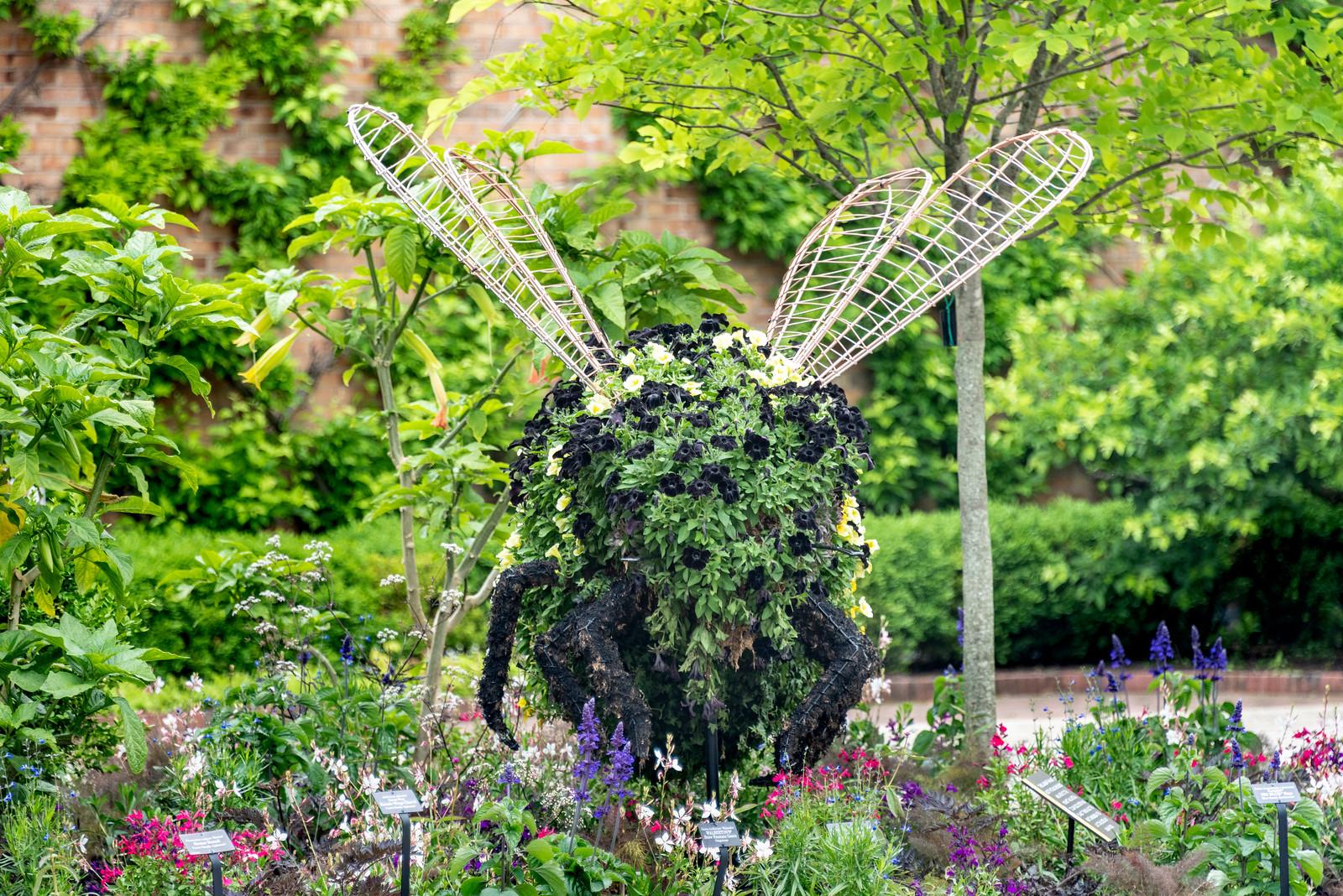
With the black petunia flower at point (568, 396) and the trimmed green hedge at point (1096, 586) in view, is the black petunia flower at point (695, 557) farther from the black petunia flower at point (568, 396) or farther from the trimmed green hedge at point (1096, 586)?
the trimmed green hedge at point (1096, 586)

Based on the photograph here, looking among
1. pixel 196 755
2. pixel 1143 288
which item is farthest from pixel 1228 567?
pixel 196 755

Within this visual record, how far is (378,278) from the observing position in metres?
4.29

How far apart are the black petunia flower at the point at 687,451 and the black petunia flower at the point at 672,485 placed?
4 centimetres

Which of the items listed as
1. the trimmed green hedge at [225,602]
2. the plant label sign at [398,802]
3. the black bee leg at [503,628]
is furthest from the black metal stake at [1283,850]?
the trimmed green hedge at [225,602]

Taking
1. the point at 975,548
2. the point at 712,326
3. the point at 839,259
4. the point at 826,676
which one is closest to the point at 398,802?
the point at 826,676

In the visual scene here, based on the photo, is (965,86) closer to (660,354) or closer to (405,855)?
(660,354)

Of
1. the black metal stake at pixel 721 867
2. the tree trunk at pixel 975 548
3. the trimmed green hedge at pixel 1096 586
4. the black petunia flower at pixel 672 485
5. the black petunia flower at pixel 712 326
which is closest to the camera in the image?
the black metal stake at pixel 721 867

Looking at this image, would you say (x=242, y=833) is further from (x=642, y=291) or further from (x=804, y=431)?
(x=642, y=291)

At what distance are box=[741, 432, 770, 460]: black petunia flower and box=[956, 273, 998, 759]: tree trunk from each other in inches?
57.7

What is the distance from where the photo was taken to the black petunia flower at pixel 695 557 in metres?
2.89

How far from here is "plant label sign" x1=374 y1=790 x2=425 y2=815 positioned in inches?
103

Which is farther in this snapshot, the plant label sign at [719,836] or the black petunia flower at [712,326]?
the black petunia flower at [712,326]

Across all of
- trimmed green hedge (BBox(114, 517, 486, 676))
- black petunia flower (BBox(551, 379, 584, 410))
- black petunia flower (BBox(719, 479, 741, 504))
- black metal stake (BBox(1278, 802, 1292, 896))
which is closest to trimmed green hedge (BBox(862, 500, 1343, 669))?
trimmed green hedge (BBox(114, 517, 486, 676))

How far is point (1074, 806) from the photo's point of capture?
3.03 metres
